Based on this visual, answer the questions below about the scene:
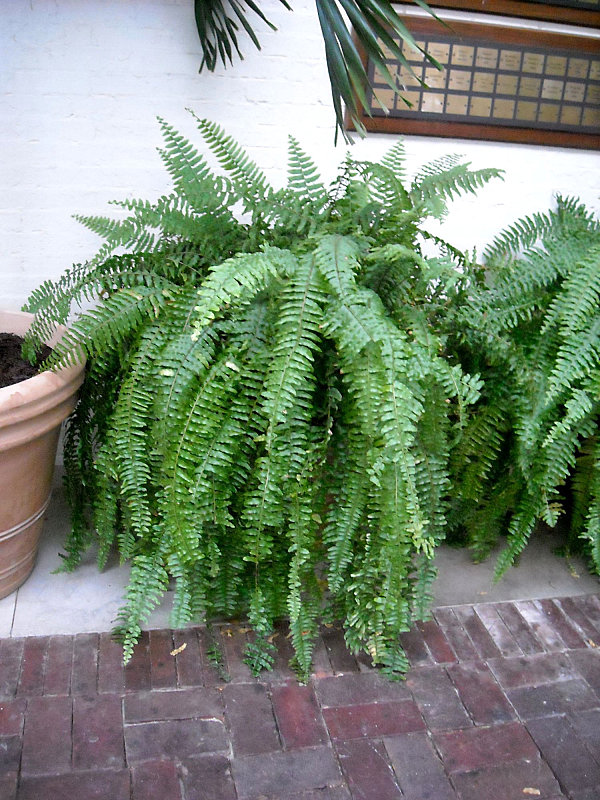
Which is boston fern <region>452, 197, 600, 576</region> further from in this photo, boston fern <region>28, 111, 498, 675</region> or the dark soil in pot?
the dark soil in pot

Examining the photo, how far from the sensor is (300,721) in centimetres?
200

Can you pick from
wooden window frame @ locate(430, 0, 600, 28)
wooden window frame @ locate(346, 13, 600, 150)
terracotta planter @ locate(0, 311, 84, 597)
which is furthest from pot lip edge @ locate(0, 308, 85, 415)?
wooden window frame @ locate(430, 0, 600, 28)

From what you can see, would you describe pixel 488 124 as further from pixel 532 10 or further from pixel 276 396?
pixel 276 396

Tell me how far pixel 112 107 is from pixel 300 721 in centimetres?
214

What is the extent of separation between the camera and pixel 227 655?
221 centimetres

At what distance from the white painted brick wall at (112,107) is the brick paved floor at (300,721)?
152cm

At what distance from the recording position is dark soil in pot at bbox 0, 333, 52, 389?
2246 mm

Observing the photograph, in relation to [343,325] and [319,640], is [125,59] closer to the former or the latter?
[343,325]

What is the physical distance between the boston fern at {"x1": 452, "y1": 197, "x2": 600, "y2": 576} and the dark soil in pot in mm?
1350

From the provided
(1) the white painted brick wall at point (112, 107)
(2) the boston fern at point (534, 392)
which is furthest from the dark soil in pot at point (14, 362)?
(2) the boston fern at point (534, 392)

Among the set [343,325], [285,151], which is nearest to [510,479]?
[343,325]

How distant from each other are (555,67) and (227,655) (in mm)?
2541

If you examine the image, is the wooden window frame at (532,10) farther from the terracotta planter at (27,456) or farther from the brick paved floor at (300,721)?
the brick paved floor at (300,721)

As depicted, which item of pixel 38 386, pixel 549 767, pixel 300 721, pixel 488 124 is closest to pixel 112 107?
pixel 38 386
